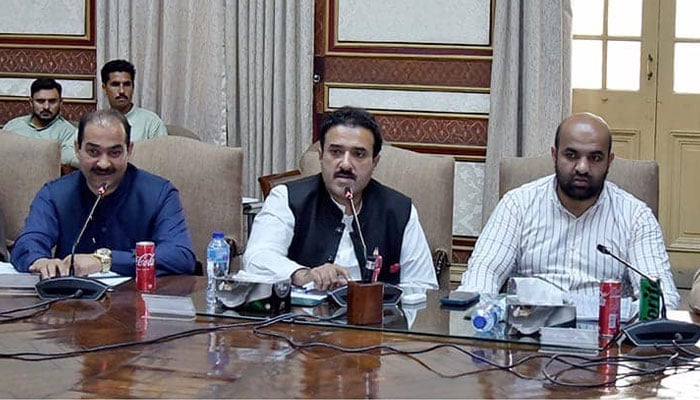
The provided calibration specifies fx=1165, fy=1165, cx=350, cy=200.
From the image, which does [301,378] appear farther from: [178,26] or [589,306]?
[178,26]

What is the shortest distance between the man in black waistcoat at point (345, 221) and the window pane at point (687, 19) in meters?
3.22

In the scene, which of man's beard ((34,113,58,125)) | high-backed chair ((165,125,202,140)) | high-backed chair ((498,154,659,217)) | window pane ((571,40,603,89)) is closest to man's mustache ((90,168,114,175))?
high-backed chair ((498,154,659,217))

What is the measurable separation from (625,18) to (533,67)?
69 centimetres

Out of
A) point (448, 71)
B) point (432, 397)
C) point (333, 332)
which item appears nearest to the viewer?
point (432, 397)

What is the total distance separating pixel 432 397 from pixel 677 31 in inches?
182

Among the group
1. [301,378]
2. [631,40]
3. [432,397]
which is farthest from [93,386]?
[631,40]

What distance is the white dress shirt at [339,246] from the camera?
3477 mm

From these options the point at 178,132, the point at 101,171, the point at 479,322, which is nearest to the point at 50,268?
the point at 101,171

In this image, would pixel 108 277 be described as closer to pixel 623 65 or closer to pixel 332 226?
pixel 332 226

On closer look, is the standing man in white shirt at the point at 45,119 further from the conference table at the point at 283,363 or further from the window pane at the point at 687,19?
the conference table at the point at 283,363

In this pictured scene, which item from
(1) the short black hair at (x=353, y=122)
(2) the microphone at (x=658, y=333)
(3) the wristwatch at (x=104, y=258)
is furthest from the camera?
(1) the short black hair at (x=353, y=122)

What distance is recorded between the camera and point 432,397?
6.98ft

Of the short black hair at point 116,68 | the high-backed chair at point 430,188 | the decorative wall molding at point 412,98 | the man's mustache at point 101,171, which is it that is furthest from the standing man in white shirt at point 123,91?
the man's mustache at point 101,171

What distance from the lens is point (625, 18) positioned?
6.29 m
